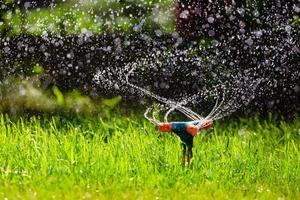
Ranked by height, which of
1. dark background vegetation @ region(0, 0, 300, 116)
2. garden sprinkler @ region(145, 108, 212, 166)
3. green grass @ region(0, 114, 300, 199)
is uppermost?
dark background vegetation @ region(0, 0, 300, 116)

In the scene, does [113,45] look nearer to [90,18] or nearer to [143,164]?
[90,18]

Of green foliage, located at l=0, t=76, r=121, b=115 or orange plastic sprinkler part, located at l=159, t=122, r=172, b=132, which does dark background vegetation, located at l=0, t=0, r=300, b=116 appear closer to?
green foliage, located at l=0, t=76, r=121, b=115

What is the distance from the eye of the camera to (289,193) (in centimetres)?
432

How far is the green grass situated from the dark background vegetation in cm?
59

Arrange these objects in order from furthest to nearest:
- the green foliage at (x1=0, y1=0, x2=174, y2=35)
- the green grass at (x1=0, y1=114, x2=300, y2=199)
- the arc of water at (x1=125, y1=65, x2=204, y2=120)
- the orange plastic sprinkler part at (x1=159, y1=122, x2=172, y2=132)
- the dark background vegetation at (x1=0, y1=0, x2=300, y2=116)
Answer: the green foliage at (x1=0, y1=0, x2=174, y2=35), the dark background vegetation at (x1=0, y1=0, x2=300, y2=116), the arc of water at (x1=125, y1=65, x2=204, y2=120), the orange plastic sprinkler part at (x1=159, y1=122, x2=172, y2=132), the green grass at (x1=0, y1=114, x2=300, y2=199)

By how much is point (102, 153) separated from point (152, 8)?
6.35 feet

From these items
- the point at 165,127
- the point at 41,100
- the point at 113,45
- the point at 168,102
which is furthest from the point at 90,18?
the point at 165,127

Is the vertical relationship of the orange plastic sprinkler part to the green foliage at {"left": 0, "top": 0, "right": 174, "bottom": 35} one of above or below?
below

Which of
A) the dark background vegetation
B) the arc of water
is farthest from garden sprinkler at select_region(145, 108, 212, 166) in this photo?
the dark background vegetation

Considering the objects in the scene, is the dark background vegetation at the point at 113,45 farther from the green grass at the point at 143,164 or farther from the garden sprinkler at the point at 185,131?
the garden sprinkler at the point at 185,131

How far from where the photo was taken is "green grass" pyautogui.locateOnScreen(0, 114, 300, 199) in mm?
4152

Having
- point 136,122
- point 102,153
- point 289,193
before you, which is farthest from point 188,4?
point 289,193

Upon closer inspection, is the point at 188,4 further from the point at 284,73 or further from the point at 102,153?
the point at 102,153

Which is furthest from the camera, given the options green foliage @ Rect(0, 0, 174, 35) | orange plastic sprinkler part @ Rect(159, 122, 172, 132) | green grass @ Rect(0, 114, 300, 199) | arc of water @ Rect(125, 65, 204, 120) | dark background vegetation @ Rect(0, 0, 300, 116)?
green foliage @ Rect(0, 0, 174, 35)
